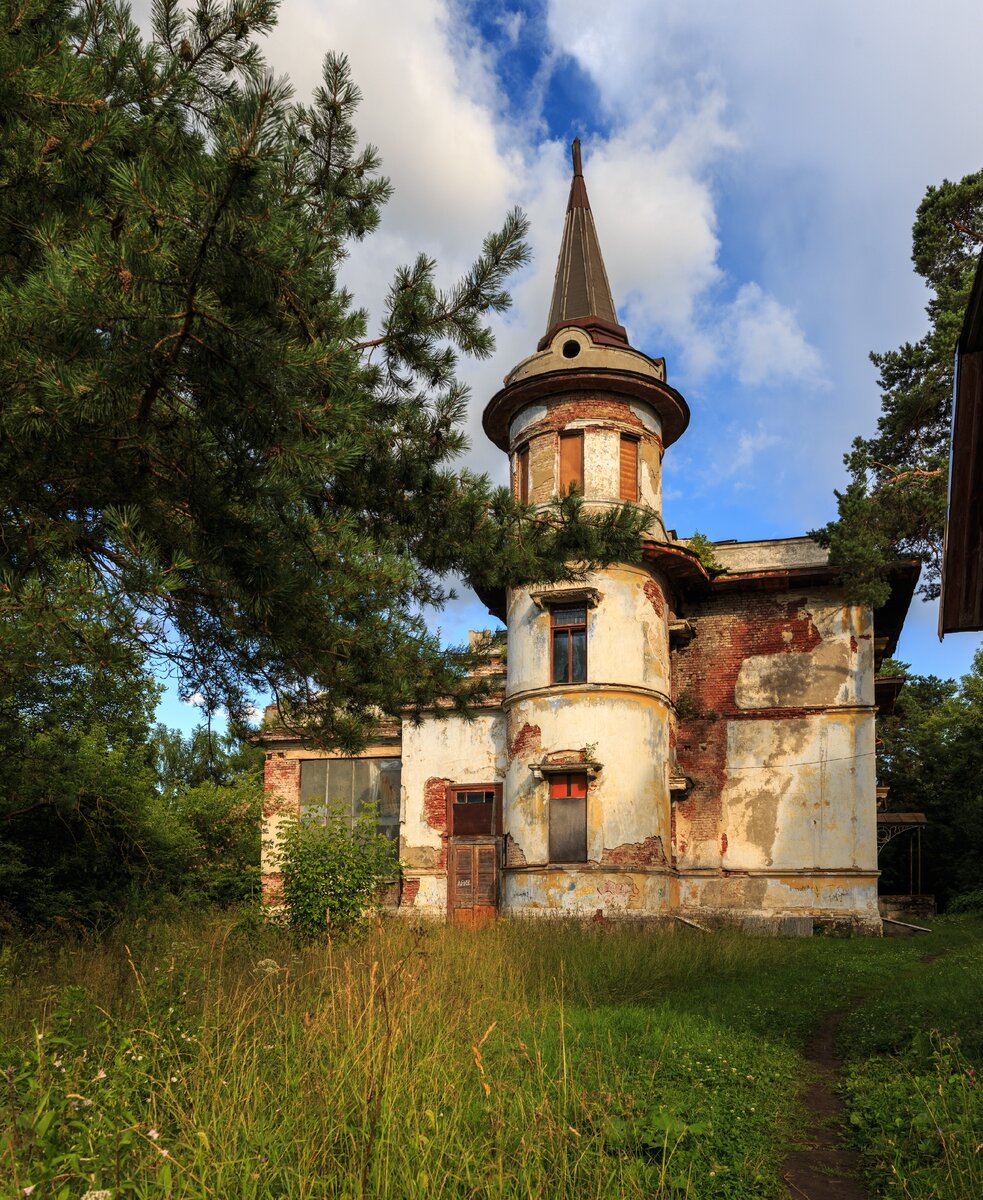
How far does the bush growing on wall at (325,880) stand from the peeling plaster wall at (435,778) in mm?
8995

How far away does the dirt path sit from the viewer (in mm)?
5016

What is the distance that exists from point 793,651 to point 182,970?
58.4 ft

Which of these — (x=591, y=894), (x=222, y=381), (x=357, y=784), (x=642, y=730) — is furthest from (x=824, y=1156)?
(x=357, y=784)

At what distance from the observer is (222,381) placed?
564cm

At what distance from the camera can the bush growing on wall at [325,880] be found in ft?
42.4

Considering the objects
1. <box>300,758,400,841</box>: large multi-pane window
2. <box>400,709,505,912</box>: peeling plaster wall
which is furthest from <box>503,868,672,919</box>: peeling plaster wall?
<box>300,758,400,841</box>: large multi-pane window

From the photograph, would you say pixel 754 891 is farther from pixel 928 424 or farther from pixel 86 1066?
pixel 86 1066

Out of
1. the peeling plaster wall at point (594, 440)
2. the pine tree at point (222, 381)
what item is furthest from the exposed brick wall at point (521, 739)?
the pine tree at point (222, 381)

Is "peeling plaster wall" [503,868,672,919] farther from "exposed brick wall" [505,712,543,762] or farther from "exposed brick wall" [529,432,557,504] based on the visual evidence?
"exposed brick wall" [529,432,557,504]

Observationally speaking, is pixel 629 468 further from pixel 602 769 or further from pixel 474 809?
pixel 474 809

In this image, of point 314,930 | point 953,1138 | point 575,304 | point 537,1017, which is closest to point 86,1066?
point 537,1017

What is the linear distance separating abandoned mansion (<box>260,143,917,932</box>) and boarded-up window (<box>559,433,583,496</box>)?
0.04 metres

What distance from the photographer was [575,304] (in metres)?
24.3

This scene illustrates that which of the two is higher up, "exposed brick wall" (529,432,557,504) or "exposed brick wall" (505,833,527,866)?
"exposed brick wall" (529,432,557,504)
